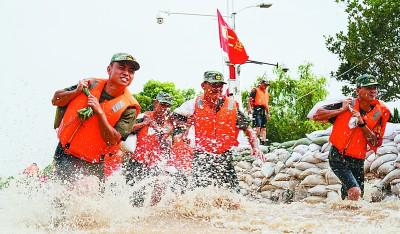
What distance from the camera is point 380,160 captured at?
6.69m

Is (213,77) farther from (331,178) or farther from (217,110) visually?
(331,178)

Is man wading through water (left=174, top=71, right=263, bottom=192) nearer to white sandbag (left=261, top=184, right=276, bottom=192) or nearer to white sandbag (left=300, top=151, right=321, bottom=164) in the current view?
white sandbag (left=300, top=151, right=321, bottom=164)

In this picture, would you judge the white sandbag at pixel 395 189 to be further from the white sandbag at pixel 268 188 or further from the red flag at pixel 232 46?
the red flag at pixel 232 46

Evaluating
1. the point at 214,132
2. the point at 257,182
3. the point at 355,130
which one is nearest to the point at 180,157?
the point at 214,132

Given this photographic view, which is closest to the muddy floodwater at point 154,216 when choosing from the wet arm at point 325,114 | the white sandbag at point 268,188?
the wet arm at point 325,114

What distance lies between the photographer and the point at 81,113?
3.72 metres

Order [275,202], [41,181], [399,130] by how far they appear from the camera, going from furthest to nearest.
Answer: [275,202], [399,130], [41,181]

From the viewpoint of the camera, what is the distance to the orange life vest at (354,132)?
5.03 metres

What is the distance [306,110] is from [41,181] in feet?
81.9

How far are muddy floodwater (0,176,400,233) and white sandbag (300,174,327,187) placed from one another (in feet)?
7.66

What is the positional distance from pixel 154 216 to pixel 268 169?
15.2 ft

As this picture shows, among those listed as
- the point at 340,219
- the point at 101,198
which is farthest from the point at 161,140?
the point at 340,219

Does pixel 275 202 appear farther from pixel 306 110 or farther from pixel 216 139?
pixel 306 110

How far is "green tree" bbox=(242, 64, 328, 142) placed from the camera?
25.0 metres
